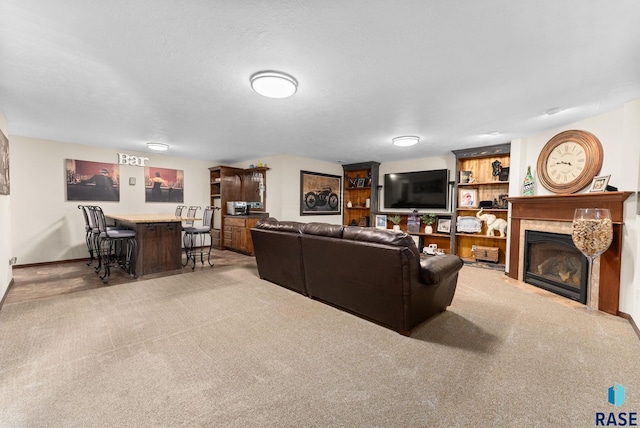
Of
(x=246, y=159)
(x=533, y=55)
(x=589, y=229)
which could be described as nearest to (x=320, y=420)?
(x=533, y=55)

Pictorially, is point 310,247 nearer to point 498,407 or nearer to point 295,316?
point 295,316

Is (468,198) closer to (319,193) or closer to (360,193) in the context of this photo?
(360,193)

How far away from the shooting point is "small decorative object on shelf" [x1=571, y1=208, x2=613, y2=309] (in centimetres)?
282

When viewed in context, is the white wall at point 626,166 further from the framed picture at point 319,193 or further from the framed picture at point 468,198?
the framed picture at point 319,193

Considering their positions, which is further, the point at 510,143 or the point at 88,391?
the point at 510,143

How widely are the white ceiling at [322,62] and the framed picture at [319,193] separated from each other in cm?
260

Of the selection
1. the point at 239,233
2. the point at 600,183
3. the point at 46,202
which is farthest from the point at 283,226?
the point at 46,202

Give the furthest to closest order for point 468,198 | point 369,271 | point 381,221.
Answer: point 381,221
point 468,198
point 369,271

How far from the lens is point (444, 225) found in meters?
5.68

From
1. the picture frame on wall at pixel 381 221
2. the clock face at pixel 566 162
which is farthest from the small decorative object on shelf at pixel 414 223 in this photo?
the clock face at pixel 566 162

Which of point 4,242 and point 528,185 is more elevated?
point 528,185

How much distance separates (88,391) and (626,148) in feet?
17.0

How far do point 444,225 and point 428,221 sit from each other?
334 millimetres

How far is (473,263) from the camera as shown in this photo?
5.03m
